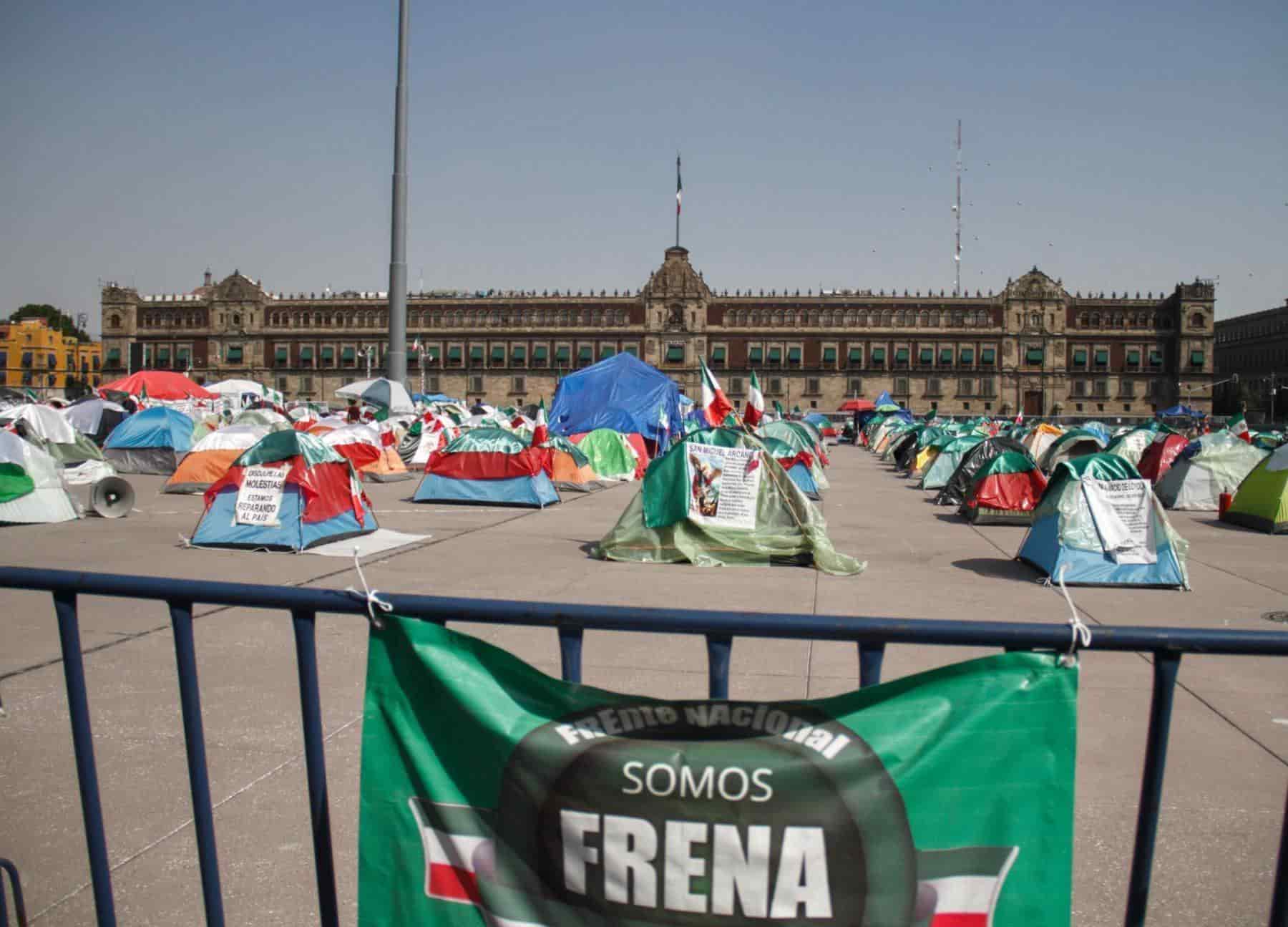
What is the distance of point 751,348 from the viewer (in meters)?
93.6

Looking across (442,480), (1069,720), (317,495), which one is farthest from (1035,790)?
(442,480)

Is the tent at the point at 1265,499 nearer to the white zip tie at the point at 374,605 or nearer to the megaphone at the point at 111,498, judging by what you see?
the white zip tie at the point at 374,605

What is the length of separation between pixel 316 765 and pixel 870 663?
1.29m

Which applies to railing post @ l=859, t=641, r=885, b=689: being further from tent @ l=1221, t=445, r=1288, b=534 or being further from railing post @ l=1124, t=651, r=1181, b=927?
tent @ l=1221, t=445, r=1288, b=534

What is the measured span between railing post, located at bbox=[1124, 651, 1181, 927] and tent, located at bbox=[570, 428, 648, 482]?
2318 cm

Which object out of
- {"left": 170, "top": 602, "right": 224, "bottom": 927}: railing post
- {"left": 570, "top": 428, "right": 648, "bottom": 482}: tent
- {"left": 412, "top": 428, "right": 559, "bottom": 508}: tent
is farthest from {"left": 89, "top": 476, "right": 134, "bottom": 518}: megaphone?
{"left": 170, "top": 602, "right": 224, "bottom": 927}: railing post

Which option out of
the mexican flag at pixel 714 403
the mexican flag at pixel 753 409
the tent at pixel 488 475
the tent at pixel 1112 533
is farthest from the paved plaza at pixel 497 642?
the tent at pixel 488 475

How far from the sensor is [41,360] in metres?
98.9

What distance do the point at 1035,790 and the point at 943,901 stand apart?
0.29 m

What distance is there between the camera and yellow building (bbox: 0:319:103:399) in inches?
3772

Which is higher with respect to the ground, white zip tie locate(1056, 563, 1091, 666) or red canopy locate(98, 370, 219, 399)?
white zip tie locate(1056, 563, 1091, 666)

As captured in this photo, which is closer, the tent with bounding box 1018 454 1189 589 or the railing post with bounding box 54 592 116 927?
the railing post with bounding box 54 592 116 927

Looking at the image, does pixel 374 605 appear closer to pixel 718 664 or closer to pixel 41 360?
pixel 718 664

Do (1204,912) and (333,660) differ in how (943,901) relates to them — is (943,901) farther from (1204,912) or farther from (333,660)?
(333,660)
